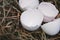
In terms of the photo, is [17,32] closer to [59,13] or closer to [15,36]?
[15,36]

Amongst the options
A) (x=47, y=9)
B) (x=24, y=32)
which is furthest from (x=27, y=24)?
(x=47, y=9)

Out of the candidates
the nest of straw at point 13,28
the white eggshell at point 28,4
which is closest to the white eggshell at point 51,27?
the nest of straw at point 13,28

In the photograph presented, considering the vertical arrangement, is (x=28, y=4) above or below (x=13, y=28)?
above

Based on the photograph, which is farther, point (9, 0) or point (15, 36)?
point (9, 0)

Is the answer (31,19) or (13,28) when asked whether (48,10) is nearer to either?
(31,19)

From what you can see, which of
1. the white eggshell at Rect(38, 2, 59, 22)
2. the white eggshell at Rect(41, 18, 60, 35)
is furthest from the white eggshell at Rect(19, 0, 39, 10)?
the white eggshell at Rect(41, 18, 60, 35)

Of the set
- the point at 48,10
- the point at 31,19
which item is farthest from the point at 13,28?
the point at 48,10

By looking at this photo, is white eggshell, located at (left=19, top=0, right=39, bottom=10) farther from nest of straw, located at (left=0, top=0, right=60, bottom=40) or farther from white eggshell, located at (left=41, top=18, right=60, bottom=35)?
white eggshell, located at (left=41, top=18, right=60, bottom=35)

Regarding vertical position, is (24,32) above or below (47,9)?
below
